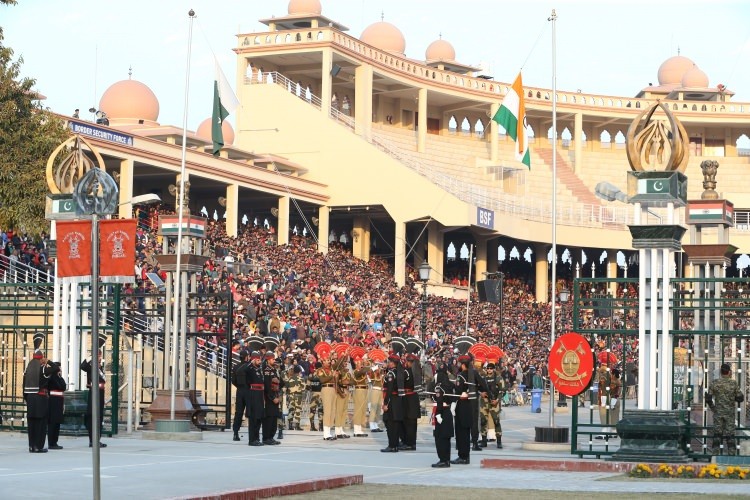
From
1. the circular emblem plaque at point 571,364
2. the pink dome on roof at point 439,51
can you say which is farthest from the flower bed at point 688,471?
the pink dome on roof at point 439,51

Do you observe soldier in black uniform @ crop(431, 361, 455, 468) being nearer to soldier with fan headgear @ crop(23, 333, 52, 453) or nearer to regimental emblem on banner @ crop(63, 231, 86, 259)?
soldier with fan headgear @ crop(23, 333, 52, 453)

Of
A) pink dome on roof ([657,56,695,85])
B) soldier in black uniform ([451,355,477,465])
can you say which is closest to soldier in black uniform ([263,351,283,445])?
soldier in black uniform ([451,355,477,465])

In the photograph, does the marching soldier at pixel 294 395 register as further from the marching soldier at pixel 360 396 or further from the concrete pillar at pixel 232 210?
the concrete pillar at pixel 232 210

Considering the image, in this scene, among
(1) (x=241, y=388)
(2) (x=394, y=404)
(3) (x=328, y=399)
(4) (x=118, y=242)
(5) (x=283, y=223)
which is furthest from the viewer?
(5) (x=283, y=223)

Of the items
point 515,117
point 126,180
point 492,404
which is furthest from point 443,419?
point 126,180

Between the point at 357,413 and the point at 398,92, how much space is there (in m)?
46.4

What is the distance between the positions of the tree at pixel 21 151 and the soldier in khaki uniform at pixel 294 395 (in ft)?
31.6

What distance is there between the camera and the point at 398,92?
7338 centimetres

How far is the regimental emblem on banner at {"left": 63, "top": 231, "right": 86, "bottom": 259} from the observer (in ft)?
51.1

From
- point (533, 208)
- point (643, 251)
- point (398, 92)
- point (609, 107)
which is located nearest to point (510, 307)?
point (533, 208)

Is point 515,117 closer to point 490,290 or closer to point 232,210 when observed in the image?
point 490,290

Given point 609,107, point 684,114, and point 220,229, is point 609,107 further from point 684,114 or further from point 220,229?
point 220,229

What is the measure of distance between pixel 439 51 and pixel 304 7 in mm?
13698

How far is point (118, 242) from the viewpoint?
21266 mm
